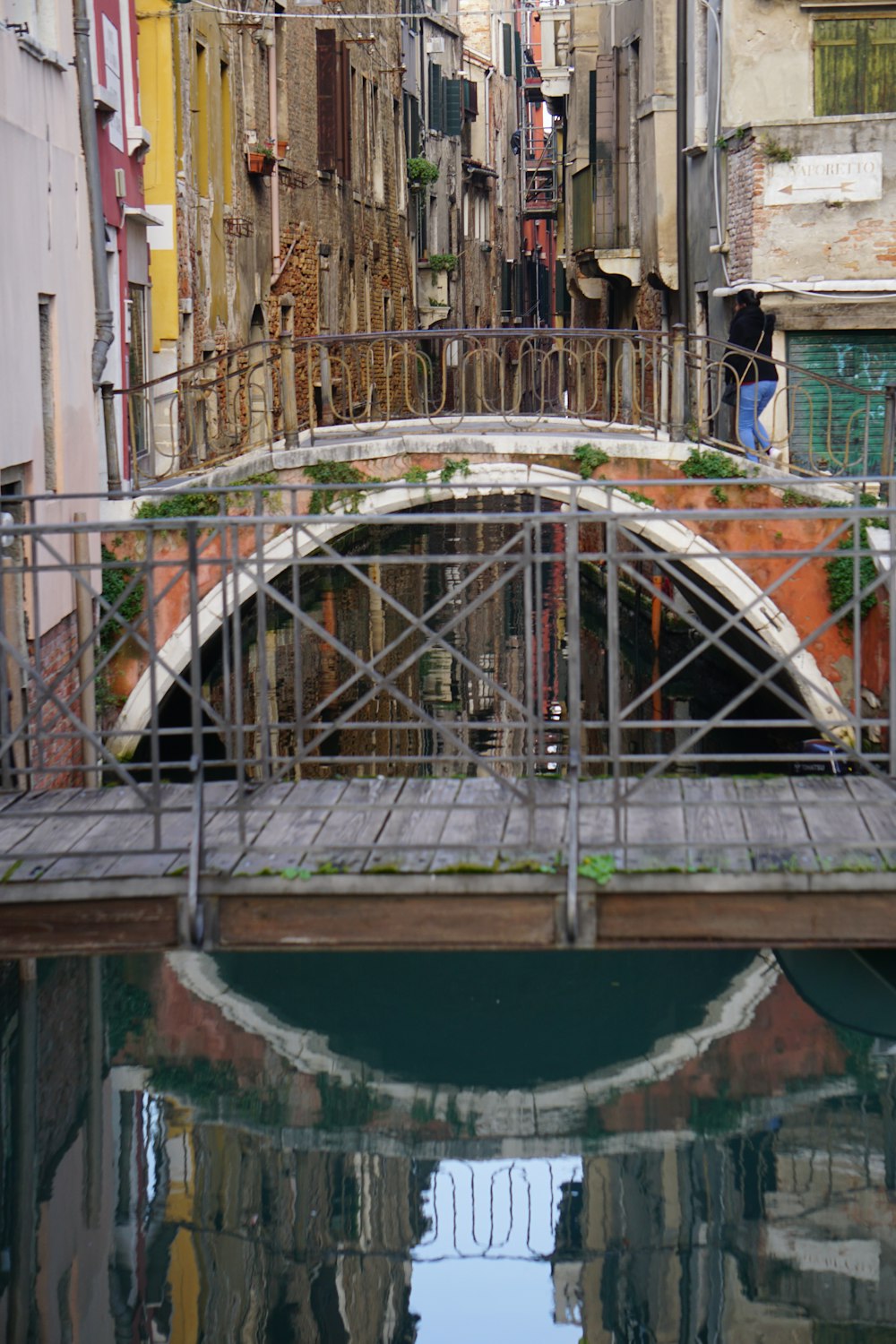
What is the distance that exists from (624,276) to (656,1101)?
1443 cm

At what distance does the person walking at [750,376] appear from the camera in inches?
532

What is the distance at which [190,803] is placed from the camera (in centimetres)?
686

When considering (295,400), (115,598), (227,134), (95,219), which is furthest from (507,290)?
(115,598)

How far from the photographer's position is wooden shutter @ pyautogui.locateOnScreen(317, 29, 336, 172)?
74.6 ft

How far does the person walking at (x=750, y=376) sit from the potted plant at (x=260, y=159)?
672 cm

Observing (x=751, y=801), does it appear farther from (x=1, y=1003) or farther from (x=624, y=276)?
(x=624, y=276)

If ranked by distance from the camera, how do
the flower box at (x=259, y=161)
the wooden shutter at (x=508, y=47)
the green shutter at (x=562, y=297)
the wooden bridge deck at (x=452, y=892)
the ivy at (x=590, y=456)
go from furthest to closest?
the wooden shutter at (x=508, y=47)
the green shutter at (x=562, y=297)
the flower box at (x=259, y=161)
the ivy at (x=590, y=456)
the wooden bridge deck at (x=452, y=892)

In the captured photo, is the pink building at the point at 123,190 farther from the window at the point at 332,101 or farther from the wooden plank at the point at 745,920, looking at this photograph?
the window at the point at 332,101

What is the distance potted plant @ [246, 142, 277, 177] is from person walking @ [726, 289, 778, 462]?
22.0ft

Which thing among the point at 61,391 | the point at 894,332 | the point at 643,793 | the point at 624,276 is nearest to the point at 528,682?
the point at 643,793

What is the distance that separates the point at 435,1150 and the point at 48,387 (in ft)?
16.6

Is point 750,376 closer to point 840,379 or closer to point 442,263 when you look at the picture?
point 840,379

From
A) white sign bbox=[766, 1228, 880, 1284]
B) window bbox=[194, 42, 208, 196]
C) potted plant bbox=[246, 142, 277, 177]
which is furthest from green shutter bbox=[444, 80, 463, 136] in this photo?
white sign bbox=[766, 1228, 880, 1284]

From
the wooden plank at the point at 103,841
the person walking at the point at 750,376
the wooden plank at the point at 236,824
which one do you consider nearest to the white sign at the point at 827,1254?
the wooden plank at the point at 236,824
